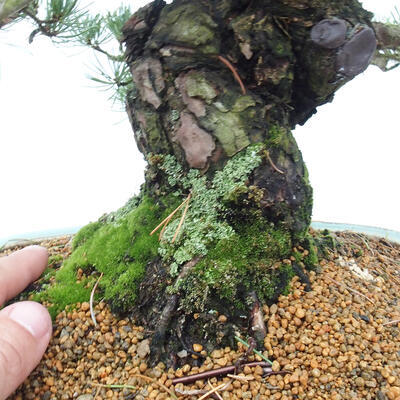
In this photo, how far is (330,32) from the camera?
128 centimetres

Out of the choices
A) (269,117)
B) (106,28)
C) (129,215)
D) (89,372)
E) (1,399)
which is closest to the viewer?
(1,399)

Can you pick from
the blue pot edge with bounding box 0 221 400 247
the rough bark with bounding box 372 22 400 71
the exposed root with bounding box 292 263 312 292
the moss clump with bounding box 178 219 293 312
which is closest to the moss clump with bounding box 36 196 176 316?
the moss clump with bounding box 178 219 293 312

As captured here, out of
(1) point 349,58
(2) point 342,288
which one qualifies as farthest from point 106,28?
(2) point 342,288

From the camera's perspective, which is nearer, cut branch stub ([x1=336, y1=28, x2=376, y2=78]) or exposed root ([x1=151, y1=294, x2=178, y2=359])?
exposed root ([x1=151, y1=294, x2=178, y2=359])

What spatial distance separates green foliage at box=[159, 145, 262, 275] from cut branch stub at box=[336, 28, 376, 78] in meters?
0.42

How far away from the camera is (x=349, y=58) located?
1.32 m

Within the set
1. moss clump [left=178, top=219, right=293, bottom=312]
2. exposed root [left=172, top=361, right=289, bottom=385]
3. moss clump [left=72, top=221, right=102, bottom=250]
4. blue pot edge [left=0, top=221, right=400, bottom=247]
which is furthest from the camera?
blue pot edge [left=0, top=221, right=400, bottom=247]

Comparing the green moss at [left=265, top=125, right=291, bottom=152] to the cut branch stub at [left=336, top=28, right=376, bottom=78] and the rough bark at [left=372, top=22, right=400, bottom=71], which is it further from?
the rough bark at [left=372, top=22, right=400, bottom=71]

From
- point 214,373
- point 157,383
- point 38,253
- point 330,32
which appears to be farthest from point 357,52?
point 38,253

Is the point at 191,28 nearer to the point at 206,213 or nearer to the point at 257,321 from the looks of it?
the point at 206,213

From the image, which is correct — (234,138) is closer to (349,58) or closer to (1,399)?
(349,58)

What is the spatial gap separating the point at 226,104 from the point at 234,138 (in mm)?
120

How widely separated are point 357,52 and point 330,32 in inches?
4.6

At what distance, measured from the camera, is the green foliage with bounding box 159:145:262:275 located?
48.8 inches
